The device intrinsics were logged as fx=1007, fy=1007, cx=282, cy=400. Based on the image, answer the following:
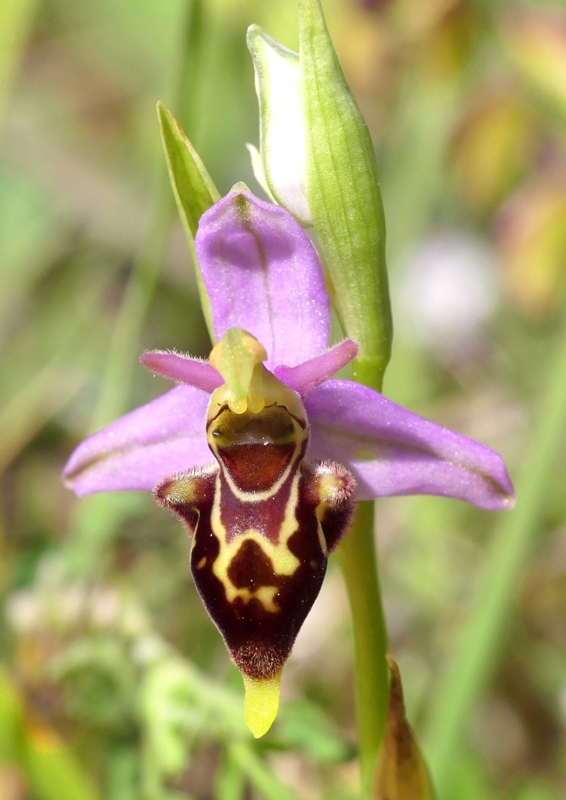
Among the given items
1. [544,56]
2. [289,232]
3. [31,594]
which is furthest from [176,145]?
[544,56]

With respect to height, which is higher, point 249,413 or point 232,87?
point 249,413

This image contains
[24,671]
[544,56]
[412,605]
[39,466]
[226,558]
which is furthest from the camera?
[39,466]

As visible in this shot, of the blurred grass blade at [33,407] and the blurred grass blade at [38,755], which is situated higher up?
the blurred grass blade at [38,755]

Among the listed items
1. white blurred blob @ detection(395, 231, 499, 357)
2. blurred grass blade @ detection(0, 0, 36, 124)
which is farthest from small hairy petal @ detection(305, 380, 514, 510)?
white blurred blob @ detection(395, 231, 499, 357)

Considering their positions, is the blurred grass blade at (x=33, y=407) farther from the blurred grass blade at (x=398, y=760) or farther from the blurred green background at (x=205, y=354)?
the blurred grass blade at (x=398, y=760)

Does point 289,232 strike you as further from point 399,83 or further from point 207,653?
point 399,83

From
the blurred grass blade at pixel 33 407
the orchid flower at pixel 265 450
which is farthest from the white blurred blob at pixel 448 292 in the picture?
the orchid flower at pixel 265 450
